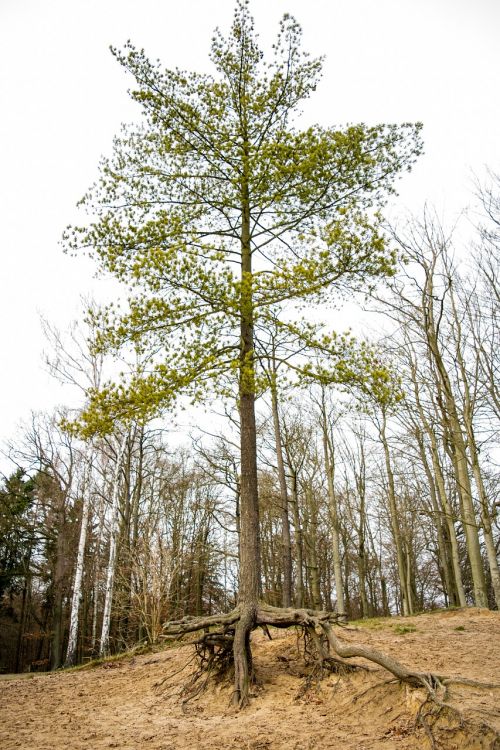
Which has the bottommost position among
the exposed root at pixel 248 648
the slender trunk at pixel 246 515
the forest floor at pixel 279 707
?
the forest floor at pixel 279 707

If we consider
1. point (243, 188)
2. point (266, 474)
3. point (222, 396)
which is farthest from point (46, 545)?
point (243, 188)

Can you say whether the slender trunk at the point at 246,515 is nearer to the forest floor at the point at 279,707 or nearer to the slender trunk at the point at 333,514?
the forest floor at the point at 279,707

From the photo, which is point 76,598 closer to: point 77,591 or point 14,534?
point 77,591

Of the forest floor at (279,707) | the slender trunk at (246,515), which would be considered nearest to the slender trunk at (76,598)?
the forest floor at (279,707)

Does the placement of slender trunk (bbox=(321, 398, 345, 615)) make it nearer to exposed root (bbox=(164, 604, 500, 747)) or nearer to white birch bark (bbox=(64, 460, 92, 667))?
white birch bark (bbox=(64, 460, 92, 667))

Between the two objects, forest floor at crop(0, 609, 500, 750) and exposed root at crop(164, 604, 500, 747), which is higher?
exposed root at crop(164, 604, 500, 747)

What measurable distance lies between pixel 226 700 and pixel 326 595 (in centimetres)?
2300

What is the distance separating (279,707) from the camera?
539cm

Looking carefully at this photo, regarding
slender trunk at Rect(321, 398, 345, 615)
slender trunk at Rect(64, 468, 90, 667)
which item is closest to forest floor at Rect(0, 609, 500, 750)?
slender trunk at Rect(64, 468, 90, 667)

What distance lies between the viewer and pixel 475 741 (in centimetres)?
360

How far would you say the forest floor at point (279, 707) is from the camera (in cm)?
421

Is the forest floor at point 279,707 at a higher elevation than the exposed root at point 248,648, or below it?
below

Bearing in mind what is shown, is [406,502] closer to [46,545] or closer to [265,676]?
[46,545]

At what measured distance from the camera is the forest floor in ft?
13.8
